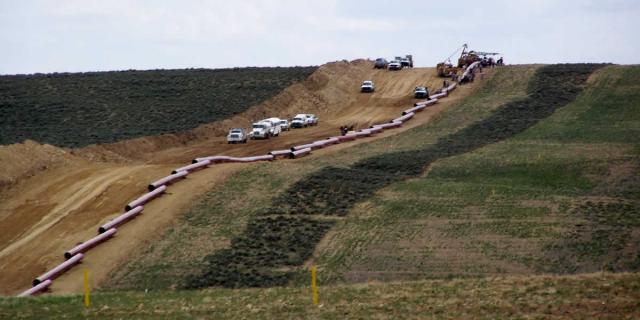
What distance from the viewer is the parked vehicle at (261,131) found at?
78875 mm

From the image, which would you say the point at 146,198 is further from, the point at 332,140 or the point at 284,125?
the point at 284,125

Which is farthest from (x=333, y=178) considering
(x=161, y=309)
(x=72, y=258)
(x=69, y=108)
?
(x=69, y=108)

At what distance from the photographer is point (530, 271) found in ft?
135

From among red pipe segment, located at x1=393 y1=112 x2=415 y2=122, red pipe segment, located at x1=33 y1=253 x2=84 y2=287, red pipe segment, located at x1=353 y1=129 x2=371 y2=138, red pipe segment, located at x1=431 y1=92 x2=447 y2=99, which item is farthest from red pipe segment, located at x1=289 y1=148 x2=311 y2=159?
red pipe segment, located at x1=431 y1=92 x2=447 y2=99

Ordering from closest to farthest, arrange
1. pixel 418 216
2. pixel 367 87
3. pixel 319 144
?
pixel 418 216
pixel 319 144
pixel 367 87

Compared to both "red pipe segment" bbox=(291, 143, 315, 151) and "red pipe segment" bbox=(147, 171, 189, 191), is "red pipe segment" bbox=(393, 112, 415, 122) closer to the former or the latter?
"red pipe segment" bbox=(291, 143, 315, 151)

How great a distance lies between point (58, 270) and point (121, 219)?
22.2 feet

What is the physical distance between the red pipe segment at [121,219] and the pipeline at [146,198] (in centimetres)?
39

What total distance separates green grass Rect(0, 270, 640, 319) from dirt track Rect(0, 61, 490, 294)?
36.1 feet

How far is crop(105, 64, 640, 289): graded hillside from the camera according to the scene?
42.1m

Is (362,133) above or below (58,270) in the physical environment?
above

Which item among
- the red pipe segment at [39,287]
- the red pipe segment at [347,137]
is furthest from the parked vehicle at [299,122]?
the red pipe segment at [39,287]

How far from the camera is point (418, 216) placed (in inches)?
1967

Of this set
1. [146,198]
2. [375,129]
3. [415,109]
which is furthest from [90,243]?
[415,109]
